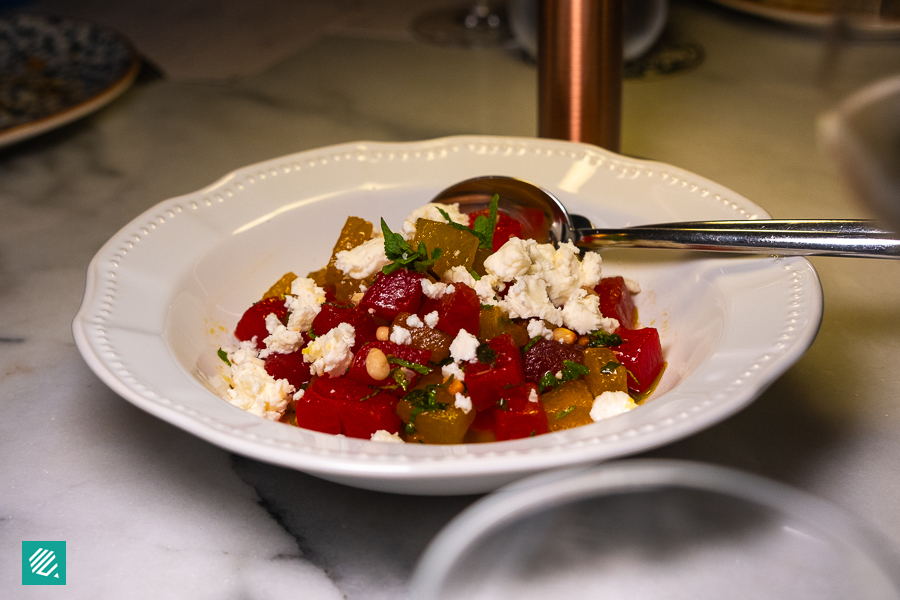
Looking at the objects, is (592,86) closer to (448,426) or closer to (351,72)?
(448,426)

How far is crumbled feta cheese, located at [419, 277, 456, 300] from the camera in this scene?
1.30m

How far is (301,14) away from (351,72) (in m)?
0.78

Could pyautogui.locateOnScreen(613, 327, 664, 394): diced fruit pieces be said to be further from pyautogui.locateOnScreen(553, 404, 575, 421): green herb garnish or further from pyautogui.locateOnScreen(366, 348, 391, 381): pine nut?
pyautogui.locateOnScreen(366, 348, 391, 381): pine nut

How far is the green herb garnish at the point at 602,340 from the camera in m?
1.35

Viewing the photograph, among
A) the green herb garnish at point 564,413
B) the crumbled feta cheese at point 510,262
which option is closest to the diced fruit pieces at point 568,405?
the green herb garnish at point 564,413

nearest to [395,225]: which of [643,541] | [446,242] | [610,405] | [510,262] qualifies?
[446,242]

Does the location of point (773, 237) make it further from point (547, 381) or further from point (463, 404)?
point (463, 404)

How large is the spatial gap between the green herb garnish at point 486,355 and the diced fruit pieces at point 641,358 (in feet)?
0.77

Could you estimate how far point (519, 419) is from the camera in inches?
45.7

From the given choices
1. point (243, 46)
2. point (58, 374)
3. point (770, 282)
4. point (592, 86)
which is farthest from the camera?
point (243, 46)

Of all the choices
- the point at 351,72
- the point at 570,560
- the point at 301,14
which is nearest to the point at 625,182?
the point at 570,560

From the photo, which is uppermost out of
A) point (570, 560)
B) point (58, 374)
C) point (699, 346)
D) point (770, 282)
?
point (570, 560)

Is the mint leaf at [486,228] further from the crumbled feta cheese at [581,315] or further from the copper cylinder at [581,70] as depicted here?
the copper cylinder at [581,70]

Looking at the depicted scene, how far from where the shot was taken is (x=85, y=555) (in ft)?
3.64
